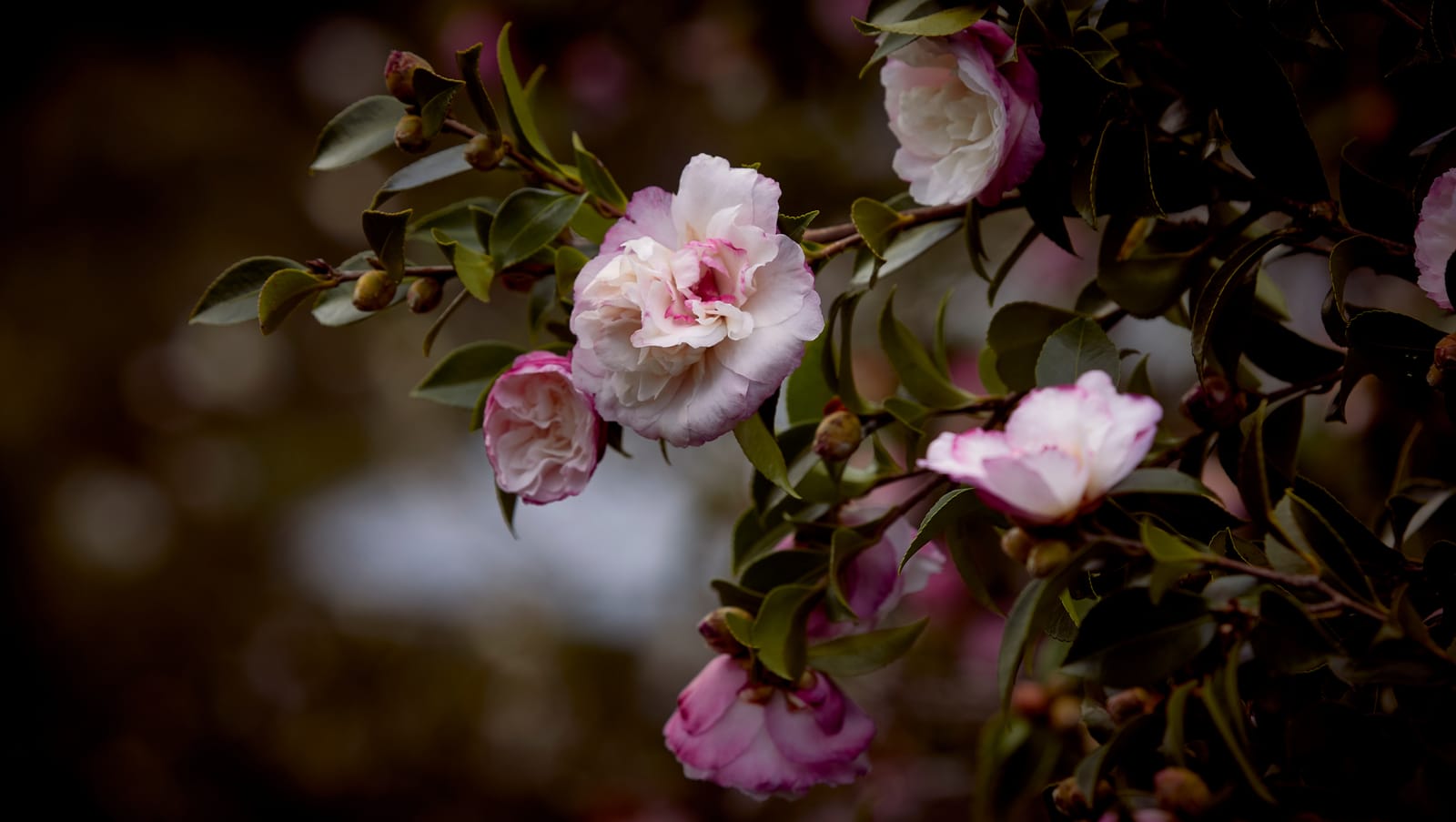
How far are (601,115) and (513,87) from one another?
1.42 metres

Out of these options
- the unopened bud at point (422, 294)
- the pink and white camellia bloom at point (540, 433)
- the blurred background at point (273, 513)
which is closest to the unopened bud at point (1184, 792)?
the pink and white camellia bloom at point (540, 433)

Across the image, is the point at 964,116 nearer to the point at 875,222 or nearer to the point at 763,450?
the point at 875,222

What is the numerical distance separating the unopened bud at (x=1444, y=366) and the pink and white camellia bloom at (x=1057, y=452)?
14cm

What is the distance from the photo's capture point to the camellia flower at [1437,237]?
0.42 meters

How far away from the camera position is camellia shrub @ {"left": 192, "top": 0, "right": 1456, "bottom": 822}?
0.38m

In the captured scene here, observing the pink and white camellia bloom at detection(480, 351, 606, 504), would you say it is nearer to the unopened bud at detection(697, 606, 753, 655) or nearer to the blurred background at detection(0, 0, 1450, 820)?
the unopened bud at detection(697, 606, 753, 655)

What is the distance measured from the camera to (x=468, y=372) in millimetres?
555

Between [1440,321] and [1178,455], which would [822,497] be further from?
[1440,321]

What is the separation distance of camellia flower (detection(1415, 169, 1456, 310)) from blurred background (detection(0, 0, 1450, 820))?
1629 mm

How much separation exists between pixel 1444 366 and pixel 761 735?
32cm

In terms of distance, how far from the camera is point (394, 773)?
243 cm

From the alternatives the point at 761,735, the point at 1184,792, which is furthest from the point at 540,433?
the point at 1184,792

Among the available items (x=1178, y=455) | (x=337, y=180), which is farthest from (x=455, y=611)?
(x=1178, y=455)

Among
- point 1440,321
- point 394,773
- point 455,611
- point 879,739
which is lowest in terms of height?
point 394,773
